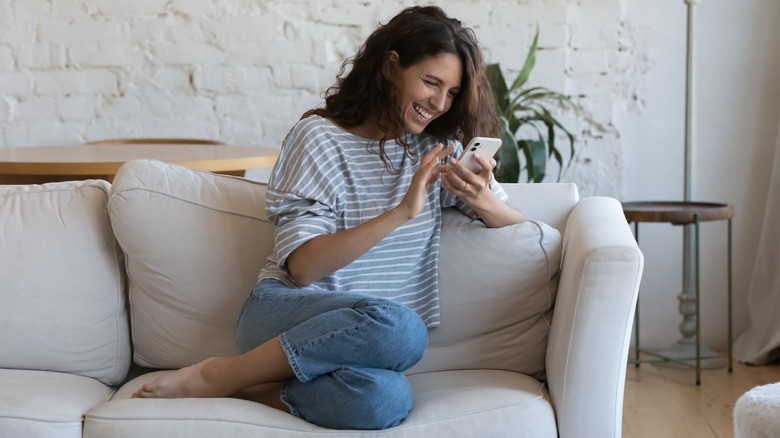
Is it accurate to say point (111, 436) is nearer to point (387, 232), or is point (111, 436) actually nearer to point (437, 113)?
point (387, 232)

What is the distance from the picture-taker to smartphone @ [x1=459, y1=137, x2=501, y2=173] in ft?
6.51

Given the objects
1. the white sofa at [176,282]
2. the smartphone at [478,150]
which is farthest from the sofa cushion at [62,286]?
the smartphone at [478,150]

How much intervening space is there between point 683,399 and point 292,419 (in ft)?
5.52

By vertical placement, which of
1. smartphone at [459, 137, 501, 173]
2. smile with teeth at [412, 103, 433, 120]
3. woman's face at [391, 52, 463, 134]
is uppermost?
woman's face at [391, 52, 463, 134]

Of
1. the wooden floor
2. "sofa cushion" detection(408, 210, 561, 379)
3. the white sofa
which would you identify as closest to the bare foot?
the white sofa

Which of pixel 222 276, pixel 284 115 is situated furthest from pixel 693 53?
pixel 222 276

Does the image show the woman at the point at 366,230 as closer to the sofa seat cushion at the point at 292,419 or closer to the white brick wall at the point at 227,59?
the sofa seat cushion at the point at 292,419

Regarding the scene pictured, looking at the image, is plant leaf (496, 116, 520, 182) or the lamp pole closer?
plant leaf (496, 116, 520, 182)

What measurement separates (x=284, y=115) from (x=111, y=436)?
1968 millimetres

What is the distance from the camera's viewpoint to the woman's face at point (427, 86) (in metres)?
2.08

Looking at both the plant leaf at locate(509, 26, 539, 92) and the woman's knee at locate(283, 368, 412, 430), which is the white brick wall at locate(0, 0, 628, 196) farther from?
the woman's knee at locate(283, 368, 412, 430)

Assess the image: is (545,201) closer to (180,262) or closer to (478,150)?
(478,150)

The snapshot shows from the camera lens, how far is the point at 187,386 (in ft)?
6.17

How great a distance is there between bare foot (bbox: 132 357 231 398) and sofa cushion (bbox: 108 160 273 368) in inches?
8.6
